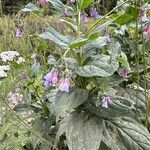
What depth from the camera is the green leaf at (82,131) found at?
2076 millimetres

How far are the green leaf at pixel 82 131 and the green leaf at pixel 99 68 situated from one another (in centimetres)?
24

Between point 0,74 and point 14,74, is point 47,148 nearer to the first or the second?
point 14,74

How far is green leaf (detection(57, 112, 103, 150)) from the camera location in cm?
Answer: 208

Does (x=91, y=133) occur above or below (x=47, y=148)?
above

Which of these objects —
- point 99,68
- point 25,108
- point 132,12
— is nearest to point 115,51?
point 99,68

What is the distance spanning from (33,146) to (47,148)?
16 cm

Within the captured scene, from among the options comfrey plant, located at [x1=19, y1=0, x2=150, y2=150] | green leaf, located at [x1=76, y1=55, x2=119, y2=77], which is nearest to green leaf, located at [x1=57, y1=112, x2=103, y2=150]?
comfrey plant, located at [x1=19, y1=0, x2=150, y2=150]

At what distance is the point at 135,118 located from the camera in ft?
7.45

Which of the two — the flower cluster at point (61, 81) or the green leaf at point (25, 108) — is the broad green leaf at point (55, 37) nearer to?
the flower cluster at point (61, 81)

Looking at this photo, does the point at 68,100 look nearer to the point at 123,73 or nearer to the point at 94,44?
the point at 94,44

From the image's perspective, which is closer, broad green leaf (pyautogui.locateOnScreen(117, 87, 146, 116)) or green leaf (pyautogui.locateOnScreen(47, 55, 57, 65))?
green leaf (pyautogui.locateOnScreen(47, 55, 57, 65))

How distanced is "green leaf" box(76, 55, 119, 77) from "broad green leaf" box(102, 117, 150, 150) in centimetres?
31

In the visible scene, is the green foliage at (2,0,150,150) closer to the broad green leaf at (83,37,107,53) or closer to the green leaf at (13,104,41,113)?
the broad green leaf at (83,37,107,53)

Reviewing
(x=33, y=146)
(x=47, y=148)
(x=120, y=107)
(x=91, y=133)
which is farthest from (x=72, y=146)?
(x=33, y=146)
